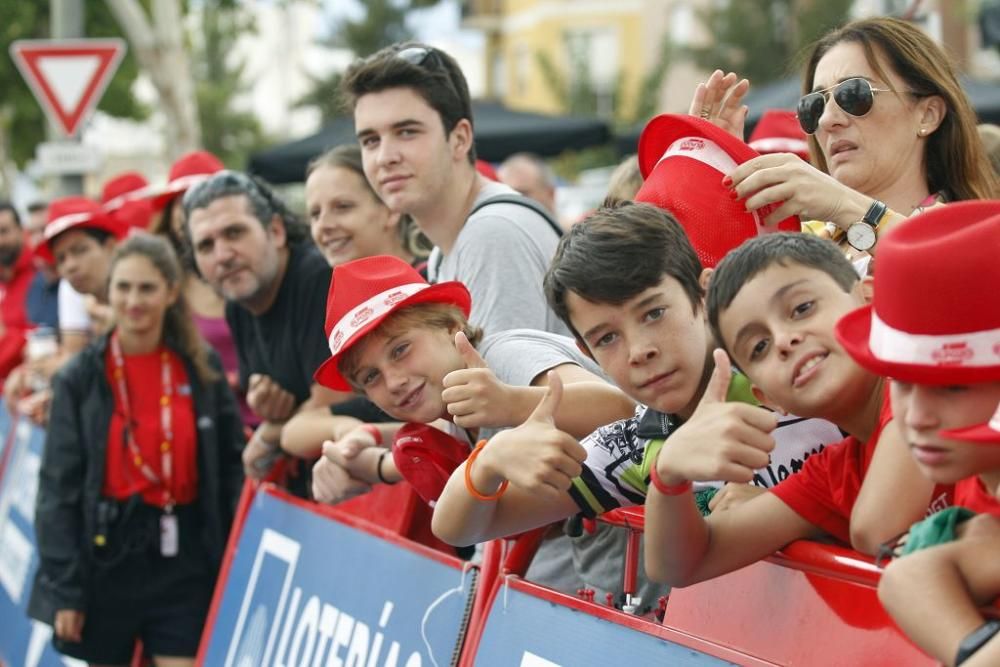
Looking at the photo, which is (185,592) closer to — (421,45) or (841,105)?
(421,45)

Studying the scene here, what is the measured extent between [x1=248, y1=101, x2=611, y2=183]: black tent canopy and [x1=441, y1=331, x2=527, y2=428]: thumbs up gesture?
1132 centimetres

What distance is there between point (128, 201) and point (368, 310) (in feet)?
17.4

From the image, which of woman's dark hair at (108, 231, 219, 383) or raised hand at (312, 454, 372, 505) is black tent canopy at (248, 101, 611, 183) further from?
raised hand at (312, 454, 372, 505)

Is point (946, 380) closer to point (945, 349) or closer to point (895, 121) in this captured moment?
point (945, 349)

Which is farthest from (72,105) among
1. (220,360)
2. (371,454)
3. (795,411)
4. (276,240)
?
(795,411)

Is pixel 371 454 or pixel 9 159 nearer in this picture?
pixel 371 454

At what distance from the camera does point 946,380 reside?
82.4 inches

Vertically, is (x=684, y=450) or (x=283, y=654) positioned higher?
(x=684, y=450)

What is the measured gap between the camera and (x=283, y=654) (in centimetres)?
478

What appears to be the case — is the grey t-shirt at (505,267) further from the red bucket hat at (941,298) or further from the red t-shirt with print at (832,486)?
the red bucket hat at (941,298)

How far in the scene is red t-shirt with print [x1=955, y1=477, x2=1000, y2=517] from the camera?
7.19ft

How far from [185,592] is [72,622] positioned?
48 centimetres

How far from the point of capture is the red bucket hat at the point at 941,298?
2.07 m

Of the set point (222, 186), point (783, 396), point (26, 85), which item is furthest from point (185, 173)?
point (26, 85)
